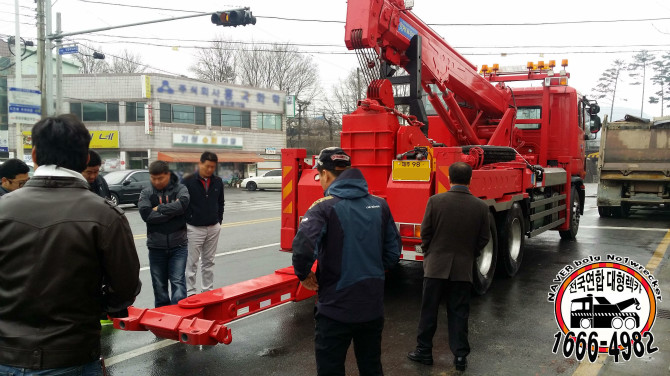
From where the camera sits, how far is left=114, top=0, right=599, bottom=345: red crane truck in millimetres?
4617

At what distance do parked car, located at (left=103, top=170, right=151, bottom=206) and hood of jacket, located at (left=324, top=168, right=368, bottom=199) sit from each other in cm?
1737

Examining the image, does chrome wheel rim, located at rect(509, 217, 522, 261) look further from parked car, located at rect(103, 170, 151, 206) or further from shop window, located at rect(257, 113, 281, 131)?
shop window, located at rect(257, 113, 281, 131)

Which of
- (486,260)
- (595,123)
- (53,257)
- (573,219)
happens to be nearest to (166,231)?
(53,257)

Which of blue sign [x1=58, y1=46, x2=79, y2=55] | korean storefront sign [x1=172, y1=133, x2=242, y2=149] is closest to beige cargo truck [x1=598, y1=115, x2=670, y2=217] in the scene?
blue sign [x1=58, y1=46, x2=79, y2=55]

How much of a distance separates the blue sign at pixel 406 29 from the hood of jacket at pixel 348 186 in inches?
161

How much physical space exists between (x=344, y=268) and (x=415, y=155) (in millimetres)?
3251

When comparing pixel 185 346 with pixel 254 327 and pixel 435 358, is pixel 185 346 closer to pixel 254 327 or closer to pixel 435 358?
pixel 254 327

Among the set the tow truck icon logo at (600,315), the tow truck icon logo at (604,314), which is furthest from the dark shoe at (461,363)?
the tow truck icon logo at (600,315)

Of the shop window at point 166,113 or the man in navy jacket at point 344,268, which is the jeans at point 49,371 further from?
the shop window at point 166,113

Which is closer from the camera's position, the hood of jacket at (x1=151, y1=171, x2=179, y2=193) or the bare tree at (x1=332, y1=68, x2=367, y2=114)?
the hood of jacket at (x1=151, y1=171, x2=179, y2=193)

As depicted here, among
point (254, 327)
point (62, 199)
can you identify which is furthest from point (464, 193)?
point (62, 199)

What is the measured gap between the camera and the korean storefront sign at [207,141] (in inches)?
1352

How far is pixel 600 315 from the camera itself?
4754 millimetres

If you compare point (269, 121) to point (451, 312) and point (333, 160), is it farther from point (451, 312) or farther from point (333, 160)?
point (333, 160)
